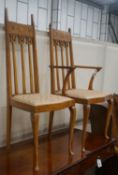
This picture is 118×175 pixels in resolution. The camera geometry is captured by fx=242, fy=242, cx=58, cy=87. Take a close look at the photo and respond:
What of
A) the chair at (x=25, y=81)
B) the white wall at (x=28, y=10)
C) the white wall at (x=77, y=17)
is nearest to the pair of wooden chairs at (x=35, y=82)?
the chair at (x=25, y=81)

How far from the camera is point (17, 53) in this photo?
6.57ft

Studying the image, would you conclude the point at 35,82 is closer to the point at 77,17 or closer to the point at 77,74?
the point at 77,74

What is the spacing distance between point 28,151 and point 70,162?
0.37 meters

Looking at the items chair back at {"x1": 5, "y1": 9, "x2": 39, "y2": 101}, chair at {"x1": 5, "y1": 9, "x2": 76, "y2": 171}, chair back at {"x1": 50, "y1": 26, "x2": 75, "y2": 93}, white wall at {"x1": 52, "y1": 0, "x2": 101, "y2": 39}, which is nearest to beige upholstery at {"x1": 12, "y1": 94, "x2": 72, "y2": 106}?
chair at {"x1": 5, "y1": 9, "x2": 76, "y2": 171}

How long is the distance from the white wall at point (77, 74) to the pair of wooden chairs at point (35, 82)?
0.08 m

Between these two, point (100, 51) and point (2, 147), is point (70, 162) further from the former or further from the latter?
point (100, 51)

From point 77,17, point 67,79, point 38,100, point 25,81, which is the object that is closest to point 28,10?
point 77,17

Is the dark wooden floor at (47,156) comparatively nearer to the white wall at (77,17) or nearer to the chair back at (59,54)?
the chair back at (59,54)

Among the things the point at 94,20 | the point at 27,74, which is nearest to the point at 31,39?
the point at 27,74

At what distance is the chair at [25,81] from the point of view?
159 cm

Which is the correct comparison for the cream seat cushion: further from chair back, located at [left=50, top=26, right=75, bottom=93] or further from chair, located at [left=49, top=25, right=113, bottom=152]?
chair back, located at [left=50, top=26, right=75, bottom=93]

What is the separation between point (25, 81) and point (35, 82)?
0.30 feet


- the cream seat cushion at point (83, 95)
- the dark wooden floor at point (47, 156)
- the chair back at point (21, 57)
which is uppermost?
the chair back at point (21, 57)

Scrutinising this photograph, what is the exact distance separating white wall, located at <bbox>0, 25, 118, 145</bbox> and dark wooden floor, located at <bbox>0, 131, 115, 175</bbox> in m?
0.16
